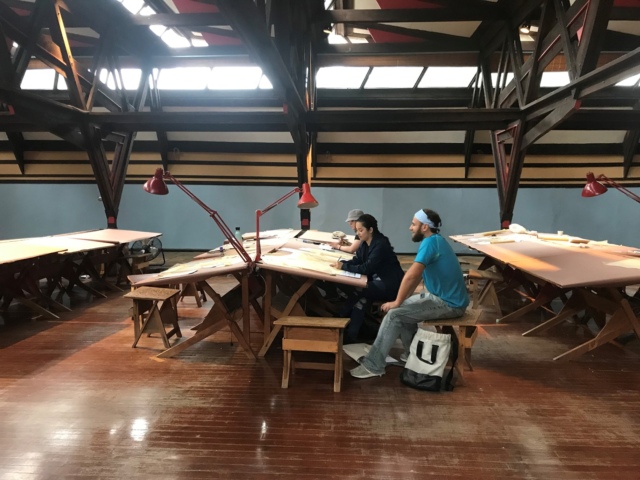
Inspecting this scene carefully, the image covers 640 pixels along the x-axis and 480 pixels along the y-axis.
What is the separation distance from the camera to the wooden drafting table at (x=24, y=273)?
463cm

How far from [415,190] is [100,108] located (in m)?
7.76

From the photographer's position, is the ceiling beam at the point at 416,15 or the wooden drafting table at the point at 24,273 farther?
the ceiling beam at the point at 416,15

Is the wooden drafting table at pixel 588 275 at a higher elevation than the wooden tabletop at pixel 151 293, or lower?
higher

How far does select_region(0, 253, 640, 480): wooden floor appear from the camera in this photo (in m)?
2.26

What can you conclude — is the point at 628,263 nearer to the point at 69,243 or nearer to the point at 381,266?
the point at 381,266

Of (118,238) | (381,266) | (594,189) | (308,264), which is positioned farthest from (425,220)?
(118,238)

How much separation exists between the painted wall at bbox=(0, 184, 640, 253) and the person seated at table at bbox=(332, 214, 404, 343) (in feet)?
20.1

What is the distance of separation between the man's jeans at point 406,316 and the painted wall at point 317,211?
690 cm

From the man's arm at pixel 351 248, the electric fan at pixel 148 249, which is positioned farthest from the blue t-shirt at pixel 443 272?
the electric fan at pixel 148 249

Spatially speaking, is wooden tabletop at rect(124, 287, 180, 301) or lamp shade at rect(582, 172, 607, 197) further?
lamp shade at rect(582, 172, 607, 197)

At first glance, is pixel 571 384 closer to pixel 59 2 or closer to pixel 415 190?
pixel 415 190

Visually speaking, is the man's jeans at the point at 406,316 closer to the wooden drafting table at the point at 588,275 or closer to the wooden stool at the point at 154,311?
the wooden drafting table at the point at 588,275

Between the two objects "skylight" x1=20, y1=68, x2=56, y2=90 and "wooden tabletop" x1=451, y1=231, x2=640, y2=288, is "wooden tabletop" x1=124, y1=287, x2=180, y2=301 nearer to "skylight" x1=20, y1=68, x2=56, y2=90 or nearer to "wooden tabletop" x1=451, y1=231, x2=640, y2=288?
"wooden tabletop" x1=451, y1=231, x2=640, y2=288

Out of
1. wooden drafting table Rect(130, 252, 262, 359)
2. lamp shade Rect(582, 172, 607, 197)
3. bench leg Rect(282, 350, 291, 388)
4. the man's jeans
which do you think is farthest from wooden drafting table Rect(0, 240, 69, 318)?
lamp shade Rect(582, 172, 607, 197)
